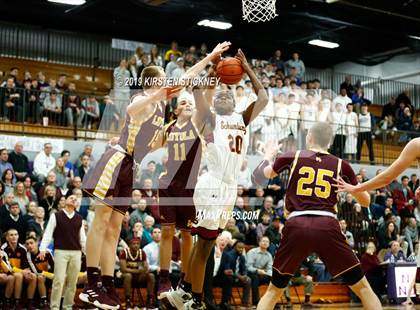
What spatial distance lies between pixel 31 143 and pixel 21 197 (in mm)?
2769

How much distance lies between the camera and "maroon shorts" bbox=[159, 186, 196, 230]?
7398mm

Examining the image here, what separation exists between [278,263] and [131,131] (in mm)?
2047

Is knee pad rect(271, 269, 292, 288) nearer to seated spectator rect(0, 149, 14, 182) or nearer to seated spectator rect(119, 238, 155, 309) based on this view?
seated spectator rect(119, 238, 155, 309)

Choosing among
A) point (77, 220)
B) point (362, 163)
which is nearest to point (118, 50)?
point (362, 163)

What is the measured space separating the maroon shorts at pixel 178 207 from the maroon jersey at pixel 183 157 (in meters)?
0.07

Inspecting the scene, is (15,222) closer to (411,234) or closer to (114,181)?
(114,181)

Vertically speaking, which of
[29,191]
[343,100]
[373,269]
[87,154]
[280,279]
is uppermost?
[343,100]

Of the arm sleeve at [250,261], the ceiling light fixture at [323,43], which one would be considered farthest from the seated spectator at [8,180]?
the ceiling light fixture at [323,43]

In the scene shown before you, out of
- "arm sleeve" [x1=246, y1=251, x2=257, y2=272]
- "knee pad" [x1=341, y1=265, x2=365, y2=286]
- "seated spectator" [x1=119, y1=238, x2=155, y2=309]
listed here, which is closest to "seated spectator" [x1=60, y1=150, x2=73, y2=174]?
"seated spectator" [x1=119, y1=238, x2=155, y2=309]

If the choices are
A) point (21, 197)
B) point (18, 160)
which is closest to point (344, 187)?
point (21, 197)

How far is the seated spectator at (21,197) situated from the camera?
1351 cm

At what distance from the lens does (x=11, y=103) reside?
16891mm

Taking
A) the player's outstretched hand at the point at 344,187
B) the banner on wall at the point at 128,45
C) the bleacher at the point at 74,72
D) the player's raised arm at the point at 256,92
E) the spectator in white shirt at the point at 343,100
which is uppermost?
the banner on wall at the point at 128,45

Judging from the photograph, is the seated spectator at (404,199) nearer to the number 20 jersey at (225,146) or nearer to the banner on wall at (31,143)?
the banner on wall at (31,143)
